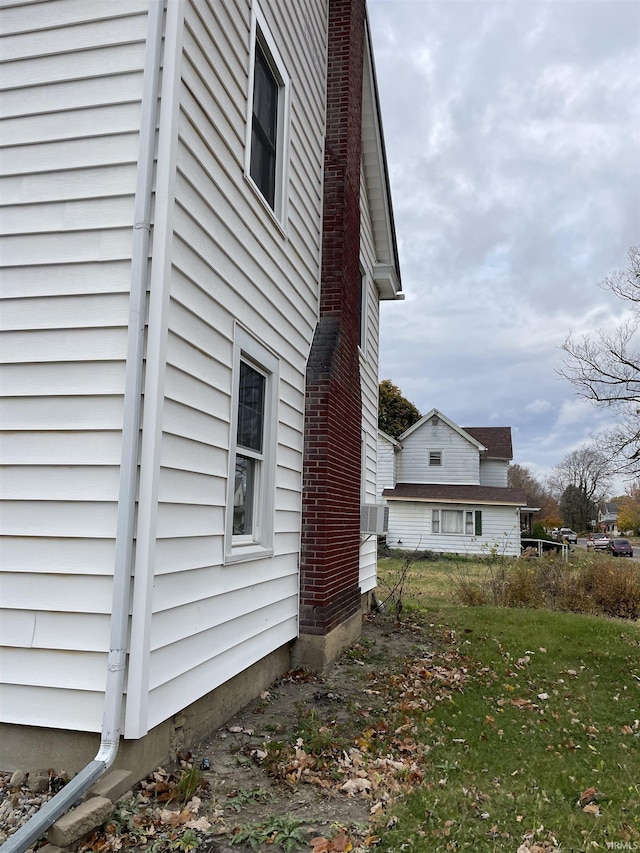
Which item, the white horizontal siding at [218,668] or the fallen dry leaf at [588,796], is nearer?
the white horizontal siding at [218,668]

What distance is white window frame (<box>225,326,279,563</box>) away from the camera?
16.5 feet

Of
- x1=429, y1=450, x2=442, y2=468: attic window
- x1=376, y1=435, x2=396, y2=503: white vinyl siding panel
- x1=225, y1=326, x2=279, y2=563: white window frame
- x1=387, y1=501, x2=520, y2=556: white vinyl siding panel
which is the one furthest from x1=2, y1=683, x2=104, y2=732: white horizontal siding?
x1=429, y1=450, x2=442, y2=468: attic window

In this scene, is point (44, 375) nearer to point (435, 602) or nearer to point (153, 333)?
point (153, 333)

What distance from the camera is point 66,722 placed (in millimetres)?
3396

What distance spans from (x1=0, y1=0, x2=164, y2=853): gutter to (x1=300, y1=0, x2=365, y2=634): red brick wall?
12.1 ft

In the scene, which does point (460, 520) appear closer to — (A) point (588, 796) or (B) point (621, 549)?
(B) point (621, 549)

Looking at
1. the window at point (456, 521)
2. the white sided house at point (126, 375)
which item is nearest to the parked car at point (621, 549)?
the window at point (456, 521)

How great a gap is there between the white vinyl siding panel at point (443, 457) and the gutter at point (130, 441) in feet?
105

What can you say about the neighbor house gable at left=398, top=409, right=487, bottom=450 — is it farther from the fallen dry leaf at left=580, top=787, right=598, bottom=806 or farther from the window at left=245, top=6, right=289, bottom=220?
the fallen dry leaf at left=580, top=787, right=598, bottom=806

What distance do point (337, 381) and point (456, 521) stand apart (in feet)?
83.7

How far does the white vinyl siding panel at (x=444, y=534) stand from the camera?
30.6 meters

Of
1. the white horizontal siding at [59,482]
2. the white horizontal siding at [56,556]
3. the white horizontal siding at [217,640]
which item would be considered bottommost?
the white horizontal siding at [217,640]

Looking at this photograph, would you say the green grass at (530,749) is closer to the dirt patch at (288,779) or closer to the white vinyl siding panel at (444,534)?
the dirt patch at (288,779)

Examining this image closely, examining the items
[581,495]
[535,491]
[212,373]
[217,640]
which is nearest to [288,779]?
[217,640]
